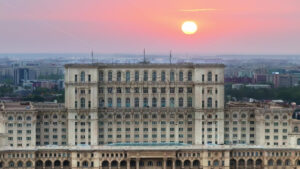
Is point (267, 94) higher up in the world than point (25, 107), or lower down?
lower down

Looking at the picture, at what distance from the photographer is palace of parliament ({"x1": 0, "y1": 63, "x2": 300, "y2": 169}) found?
6644 cm

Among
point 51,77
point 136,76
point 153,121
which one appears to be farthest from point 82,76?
point 51,77

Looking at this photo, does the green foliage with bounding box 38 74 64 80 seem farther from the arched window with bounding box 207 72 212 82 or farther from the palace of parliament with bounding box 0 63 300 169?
the arched window with bounding box 207 72 212 82

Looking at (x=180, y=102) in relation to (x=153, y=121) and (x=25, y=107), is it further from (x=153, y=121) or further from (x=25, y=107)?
(x=25, y=107)

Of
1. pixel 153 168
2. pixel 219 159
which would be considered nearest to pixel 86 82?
pixel 153 168

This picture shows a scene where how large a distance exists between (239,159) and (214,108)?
20.5 feet

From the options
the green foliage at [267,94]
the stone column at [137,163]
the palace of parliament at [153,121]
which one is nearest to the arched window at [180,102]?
the palace of parliament at [153,121]

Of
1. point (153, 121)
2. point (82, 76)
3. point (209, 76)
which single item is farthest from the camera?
point (153, 121)

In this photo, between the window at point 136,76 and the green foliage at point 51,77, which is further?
the green foliage at point 51,77

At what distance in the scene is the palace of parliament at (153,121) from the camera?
2616 inches

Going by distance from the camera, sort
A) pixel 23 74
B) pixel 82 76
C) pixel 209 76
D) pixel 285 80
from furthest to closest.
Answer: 1. pixel 23 74
2. pixel 285 80
3. pixel 209 76
4. pixel 82 76

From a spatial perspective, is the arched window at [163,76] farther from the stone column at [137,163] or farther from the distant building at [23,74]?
the distant building at [23,74]

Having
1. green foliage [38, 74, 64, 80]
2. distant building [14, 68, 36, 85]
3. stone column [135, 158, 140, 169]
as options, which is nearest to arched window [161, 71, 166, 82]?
stone column [135, 158, 140, 169]

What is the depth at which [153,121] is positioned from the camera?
68.4m
